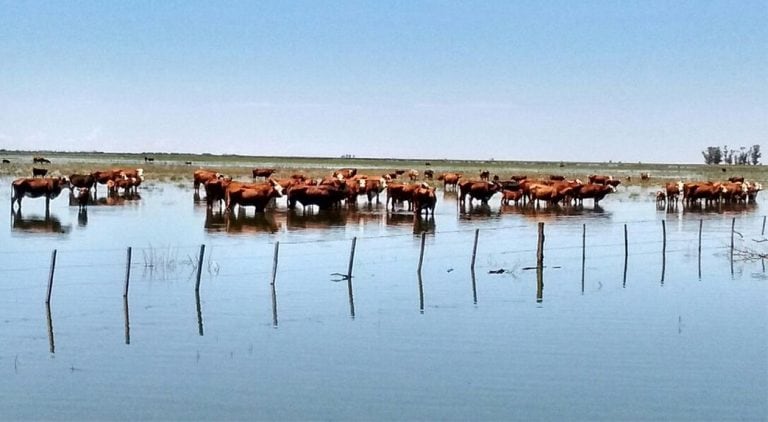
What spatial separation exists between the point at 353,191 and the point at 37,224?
14.6 meters

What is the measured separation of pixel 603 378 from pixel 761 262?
12906 mm

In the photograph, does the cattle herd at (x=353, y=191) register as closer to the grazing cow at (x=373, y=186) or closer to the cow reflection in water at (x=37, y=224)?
→ the grazing cow at (x=373, y=186)

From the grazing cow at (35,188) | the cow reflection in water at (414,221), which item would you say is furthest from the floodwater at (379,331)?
the grazing cow at (35,188)

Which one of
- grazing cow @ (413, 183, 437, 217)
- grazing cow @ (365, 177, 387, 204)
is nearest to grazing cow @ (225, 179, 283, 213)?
grazing cow @ (413, 183, 437, 217)

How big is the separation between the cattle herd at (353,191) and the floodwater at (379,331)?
9.98m

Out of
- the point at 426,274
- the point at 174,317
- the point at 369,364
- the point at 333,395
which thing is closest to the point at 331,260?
the point at 426,274

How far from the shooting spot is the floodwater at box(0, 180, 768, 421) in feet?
38.4

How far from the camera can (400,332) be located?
15.3 meters

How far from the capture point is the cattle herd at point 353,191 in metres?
37.9

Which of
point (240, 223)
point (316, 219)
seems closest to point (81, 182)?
point (316, 219)

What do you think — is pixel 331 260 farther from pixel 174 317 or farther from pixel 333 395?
pixel 333 395

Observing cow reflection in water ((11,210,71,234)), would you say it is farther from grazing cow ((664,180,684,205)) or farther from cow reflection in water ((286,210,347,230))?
grazing cow ((664,180,684,205))

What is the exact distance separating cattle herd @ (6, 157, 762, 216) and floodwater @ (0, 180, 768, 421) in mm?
9978

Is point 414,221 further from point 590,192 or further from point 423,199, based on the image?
point 590,192
